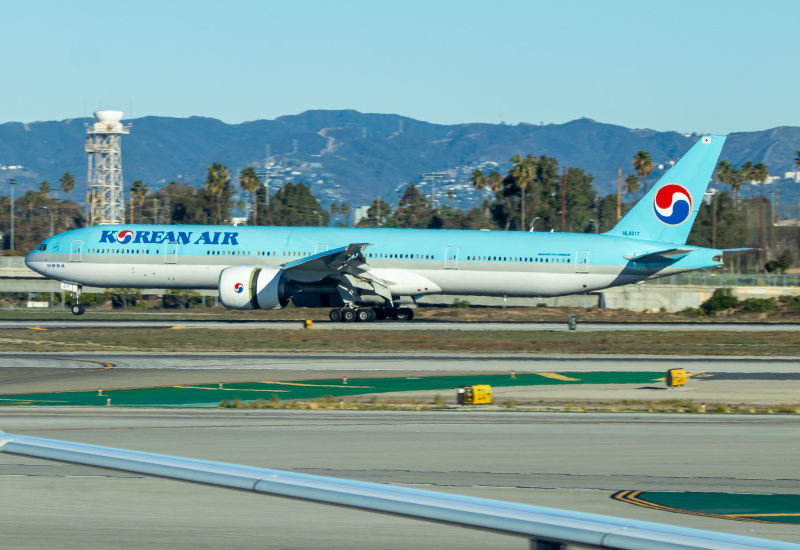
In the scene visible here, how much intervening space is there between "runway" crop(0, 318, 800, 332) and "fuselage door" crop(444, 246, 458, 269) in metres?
2.94

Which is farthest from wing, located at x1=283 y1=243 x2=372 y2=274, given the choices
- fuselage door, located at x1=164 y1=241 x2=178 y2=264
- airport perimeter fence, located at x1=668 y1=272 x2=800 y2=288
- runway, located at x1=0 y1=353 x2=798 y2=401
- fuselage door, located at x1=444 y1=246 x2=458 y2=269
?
airport perimeter fence, located at x1=668 y1=272 x2=800 y2=288

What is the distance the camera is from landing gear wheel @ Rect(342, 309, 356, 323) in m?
43.8

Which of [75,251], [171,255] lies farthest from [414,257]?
[75,251]

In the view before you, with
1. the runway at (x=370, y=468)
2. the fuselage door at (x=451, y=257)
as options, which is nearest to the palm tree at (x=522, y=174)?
the fuselage door at (x=451, y=257)

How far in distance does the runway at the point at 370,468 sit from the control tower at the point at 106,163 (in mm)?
138597

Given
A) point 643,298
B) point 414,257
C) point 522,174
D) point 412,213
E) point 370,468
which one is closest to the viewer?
point 370,468

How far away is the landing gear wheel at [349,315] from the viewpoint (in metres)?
43.8

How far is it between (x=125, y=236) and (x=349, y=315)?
40.4 ft

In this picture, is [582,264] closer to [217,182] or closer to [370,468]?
[370,468]

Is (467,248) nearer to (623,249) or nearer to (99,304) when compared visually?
(623,249)

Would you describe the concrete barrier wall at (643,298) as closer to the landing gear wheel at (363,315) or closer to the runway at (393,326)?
the runway at (393,326)

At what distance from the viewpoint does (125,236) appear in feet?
149

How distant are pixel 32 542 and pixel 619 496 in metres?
6.96

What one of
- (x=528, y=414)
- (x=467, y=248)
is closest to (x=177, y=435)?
(x=528, y=414)
